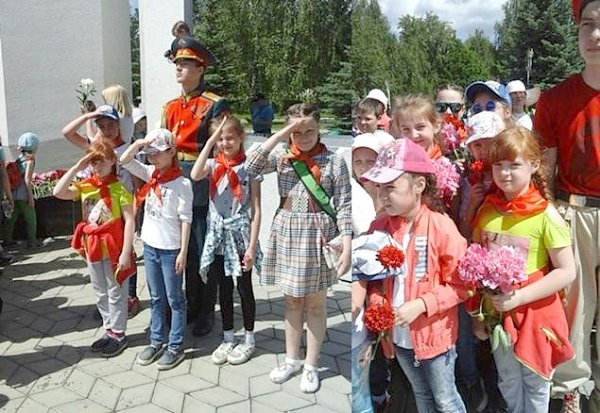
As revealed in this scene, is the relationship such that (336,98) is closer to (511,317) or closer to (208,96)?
(208,96)

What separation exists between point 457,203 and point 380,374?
39.4 inches

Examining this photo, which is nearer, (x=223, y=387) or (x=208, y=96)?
(x=223, y=387)

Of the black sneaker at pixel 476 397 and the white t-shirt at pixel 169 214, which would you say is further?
the white t-shirt at pixel 169 214

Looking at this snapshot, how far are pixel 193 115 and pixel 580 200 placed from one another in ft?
8.27

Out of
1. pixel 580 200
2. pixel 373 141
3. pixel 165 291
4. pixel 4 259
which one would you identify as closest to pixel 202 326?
pixel 165 291

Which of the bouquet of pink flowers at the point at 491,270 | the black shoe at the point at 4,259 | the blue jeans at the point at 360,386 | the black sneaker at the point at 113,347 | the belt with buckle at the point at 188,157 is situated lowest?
the black sneaker at the point at 113,347

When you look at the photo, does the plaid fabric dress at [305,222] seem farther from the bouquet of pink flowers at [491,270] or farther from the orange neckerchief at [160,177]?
the bouquet of pink flowers at [491,270]

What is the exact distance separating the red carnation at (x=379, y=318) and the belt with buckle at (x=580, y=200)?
1.16m

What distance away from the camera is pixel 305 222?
3230 millimetres

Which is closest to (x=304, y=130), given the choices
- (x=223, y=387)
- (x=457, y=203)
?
(x=457, y=203)

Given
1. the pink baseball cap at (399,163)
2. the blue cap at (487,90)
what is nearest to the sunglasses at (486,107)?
the blue cap at (487,90)

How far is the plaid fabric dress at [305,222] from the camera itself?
322cm

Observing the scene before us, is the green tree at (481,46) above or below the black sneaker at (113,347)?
above

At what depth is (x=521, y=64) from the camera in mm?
24781
